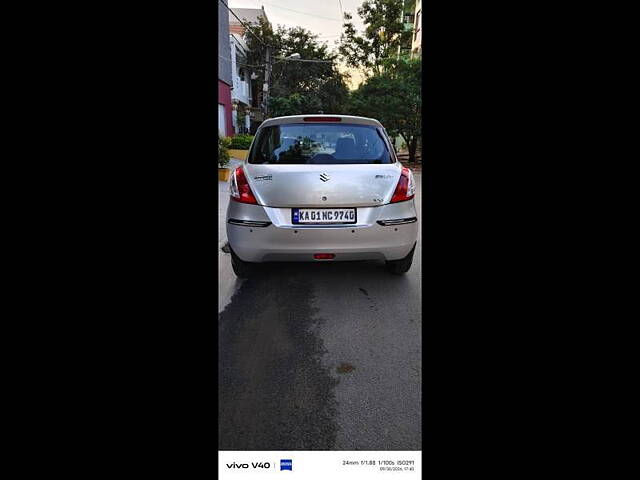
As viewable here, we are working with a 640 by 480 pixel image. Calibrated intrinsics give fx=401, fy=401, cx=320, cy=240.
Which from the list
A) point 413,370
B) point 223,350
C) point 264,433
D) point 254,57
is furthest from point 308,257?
point 254,57

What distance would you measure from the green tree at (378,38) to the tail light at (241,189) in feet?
39.8

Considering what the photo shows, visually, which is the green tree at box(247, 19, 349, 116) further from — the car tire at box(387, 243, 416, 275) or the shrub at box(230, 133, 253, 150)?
the car tire at box(387, 243, 416, 275)

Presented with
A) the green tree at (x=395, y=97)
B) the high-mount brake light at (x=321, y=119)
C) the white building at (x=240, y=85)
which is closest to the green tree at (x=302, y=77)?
the white building at (x=240, y=85)

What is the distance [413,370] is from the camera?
7.71 ft

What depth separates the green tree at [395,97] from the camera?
16250 mm

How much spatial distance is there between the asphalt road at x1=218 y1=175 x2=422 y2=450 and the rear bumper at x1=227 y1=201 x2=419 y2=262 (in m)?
0.42

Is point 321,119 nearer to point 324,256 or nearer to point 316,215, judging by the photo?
point 316,215

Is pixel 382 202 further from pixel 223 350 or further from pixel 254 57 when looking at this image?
pixel 254 57

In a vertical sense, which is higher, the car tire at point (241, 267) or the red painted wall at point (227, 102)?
the red painted wall at point (227, 102)

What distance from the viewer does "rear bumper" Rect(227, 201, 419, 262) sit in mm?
3109

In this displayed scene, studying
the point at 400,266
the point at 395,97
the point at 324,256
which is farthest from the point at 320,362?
the point at 395,97

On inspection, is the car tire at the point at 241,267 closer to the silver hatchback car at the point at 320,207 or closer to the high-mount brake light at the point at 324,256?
the silver hatchback car at the point at 320,207
